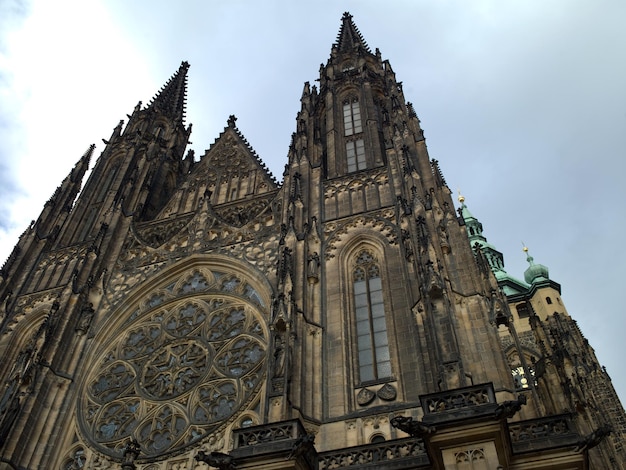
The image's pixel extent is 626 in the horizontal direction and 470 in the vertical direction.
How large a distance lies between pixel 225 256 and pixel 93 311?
4.24m

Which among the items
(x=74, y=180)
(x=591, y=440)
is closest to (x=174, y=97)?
(x=74, y=180)

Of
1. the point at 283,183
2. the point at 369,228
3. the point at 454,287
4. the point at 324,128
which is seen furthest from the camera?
the point at 324,128

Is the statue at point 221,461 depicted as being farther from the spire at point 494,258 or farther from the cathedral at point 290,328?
the spire at point 494,258

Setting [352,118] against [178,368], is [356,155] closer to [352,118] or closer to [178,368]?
[352,118]

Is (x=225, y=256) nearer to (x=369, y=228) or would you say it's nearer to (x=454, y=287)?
(x=369, y=228)

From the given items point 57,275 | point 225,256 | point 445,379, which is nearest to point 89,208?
point 57,275

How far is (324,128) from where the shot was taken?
76.3ft

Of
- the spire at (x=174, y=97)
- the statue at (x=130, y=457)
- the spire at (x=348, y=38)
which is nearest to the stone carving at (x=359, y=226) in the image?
the statue at (x=130, y=457)

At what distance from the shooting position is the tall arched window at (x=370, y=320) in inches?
549

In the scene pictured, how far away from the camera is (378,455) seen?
10898 mm

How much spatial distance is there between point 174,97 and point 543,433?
2682 centimetres

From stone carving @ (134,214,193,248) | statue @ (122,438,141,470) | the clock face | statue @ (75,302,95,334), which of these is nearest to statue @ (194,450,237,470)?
statue @ (122,438,141,470)

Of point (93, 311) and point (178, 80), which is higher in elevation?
point (178, 80)

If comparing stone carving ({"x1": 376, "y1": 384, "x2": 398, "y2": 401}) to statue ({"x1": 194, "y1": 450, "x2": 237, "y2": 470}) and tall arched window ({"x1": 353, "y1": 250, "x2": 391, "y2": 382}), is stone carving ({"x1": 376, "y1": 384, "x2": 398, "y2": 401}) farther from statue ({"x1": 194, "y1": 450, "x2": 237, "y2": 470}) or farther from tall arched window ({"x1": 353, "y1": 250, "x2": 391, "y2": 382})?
statue ({"x1": 194, "y1": 450, "x2": 237, "y2": 470})
